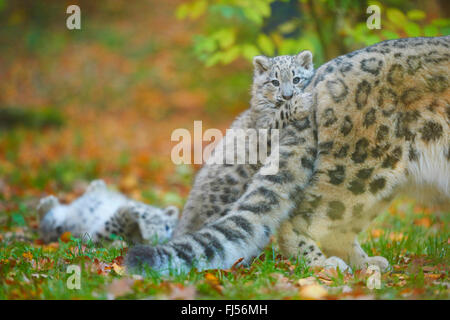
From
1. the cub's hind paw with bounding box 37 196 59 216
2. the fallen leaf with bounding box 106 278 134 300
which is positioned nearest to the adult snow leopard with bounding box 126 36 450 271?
the fallen leaf with bounding box 106 278 134 300

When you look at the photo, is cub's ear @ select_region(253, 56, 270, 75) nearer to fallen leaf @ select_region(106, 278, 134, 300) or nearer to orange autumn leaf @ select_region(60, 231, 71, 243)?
orange autumn leaf @ select_region(60, 231, 71, 243)

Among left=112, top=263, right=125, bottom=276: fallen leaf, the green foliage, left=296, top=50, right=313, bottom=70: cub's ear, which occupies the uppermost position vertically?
the green foliage

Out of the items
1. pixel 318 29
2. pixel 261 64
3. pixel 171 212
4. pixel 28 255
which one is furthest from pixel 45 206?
pixel 318 29

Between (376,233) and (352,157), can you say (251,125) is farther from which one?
(376,233)

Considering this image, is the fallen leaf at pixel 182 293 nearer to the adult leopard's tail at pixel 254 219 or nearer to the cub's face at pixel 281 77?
the adult leopard's tail at pixel 254 219

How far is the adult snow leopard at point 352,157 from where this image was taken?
4.54 m

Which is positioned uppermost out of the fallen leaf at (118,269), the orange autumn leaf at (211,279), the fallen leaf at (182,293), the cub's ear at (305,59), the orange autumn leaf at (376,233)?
the cub's ear at (305,59)

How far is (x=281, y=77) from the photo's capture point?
20.2 feet

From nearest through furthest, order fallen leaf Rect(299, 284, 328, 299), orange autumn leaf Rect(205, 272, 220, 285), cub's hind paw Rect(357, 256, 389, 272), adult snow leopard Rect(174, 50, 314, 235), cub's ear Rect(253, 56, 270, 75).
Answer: fallen leaf Rect(299, 284, 328, 299) < orange autumn leaf Rect(205, 272, 220, 285) < cub's hind paw Rect(357, 256, 389, 272) < adult snow leopard Rect(174, 50, 314, 235) < cub's ear Rect(253, 56, 270, 75)

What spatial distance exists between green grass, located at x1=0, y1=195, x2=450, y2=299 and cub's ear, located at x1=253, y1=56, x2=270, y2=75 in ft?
7.64

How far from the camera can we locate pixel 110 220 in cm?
679

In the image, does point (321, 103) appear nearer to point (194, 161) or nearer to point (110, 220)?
point (110, 220)

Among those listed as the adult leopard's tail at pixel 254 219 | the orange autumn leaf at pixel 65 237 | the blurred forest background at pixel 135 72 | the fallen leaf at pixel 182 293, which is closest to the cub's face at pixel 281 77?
the blurred forest background at pixel 135 72

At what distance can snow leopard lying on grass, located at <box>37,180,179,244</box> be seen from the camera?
6594mm
